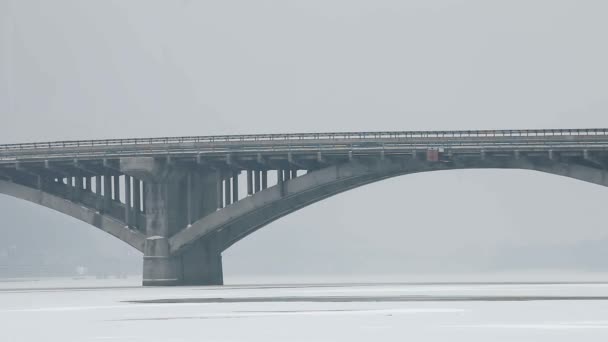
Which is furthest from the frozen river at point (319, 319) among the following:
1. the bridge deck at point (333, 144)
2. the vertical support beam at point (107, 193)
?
the vertical support beam at point (107, 193)

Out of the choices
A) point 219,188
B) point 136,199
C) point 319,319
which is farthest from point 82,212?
point 319,319

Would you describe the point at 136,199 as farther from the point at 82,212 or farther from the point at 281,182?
the point at 281,182

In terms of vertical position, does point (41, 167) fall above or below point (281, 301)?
above

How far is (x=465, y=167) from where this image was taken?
102m

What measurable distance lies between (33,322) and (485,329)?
19.2 meters

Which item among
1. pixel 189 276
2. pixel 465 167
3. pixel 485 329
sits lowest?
pixel 485 329

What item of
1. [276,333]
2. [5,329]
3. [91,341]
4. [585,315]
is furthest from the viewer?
[585,315]

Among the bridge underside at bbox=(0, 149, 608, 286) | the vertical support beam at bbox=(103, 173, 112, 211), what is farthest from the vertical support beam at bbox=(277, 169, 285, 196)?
the vertical support beam at bbox=(103, 173, 112, 211)

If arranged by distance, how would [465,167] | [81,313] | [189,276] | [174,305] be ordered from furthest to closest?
1. [189,276]
2. [465,167]
3. [174,305]
4. [81,313]

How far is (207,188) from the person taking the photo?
110 m

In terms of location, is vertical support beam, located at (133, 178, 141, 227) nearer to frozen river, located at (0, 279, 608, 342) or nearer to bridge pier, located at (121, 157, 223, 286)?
bridge pier, located at (121, 157, 223, 286)

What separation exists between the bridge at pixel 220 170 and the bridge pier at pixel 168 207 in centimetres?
8

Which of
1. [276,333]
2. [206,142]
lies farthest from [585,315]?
[206,142]

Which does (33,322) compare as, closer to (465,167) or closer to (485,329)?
(485,329)
